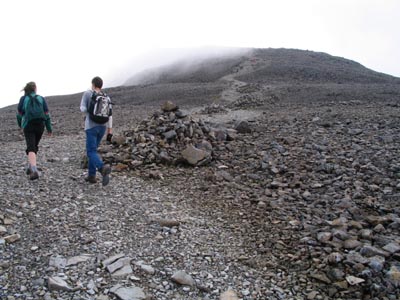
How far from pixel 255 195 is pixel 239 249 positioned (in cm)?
220

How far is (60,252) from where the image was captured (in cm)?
531

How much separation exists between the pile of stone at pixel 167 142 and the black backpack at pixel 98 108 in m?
2.30

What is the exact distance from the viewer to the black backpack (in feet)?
23.9

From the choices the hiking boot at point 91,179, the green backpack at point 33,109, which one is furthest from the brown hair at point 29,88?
the hiking boot at point 91,179

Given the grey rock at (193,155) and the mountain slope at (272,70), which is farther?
the mountain slope at (272,70)

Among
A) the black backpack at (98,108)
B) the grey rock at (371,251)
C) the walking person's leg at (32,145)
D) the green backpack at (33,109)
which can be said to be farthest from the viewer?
the walking person's leg at (32,145)

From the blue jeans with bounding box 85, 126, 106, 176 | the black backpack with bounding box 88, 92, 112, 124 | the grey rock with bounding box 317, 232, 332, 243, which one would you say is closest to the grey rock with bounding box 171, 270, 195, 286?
the grey rock with bounding box 317, 232, 332, 243

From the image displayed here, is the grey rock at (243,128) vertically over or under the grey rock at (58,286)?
over

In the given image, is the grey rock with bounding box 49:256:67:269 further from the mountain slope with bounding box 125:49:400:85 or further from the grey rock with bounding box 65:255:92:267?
the mountain slope with bounding box 125:49:400:85

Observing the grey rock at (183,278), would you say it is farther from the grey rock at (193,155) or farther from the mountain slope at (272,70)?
the mountain slope at (272,70)

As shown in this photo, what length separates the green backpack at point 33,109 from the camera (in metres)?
7.52

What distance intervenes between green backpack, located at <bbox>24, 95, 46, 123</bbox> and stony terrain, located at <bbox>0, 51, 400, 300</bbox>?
4.71 ft

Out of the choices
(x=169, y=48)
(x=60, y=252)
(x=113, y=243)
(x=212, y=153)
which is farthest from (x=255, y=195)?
(x=169, y=48)

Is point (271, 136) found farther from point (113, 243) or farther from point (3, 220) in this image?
point (3, 220)
